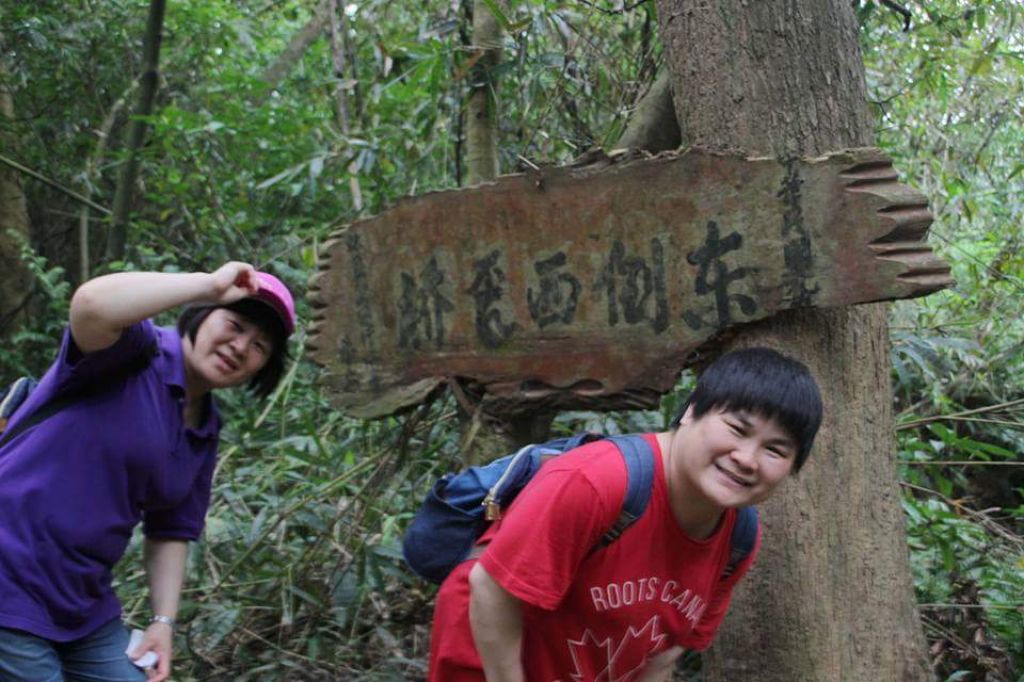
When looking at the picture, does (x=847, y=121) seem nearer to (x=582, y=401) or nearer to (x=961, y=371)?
(x=582, y=401)

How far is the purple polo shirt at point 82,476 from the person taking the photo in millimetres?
1995

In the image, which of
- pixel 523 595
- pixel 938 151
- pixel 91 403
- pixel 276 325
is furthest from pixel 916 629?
pixel 938 151

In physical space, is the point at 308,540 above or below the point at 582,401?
below

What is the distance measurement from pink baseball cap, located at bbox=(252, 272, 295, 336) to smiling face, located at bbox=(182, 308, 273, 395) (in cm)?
6

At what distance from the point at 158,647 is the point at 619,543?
1160mm

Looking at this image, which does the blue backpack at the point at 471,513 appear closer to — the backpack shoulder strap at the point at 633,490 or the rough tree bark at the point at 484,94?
the backpack shoulder strap at the point at 633,490

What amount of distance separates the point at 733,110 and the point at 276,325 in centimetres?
118

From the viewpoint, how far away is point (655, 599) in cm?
190

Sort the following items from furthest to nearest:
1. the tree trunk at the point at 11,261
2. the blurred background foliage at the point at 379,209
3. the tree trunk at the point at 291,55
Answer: the tree trunk at the point at 291,55 → the tree trunk at the point at 11,261 → the blurred background foliage at the point at 379,209

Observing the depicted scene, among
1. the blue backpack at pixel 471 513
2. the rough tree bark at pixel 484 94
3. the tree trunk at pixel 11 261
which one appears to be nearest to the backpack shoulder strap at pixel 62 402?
the blue backpack at pixel 471 513

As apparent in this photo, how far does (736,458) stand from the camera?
1.77 metres

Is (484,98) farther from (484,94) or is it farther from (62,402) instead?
(62,402)

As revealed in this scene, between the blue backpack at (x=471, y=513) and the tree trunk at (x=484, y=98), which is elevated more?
the tree trunk at (x=484, y=98)

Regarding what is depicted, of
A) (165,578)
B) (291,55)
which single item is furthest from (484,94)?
(291,55)
